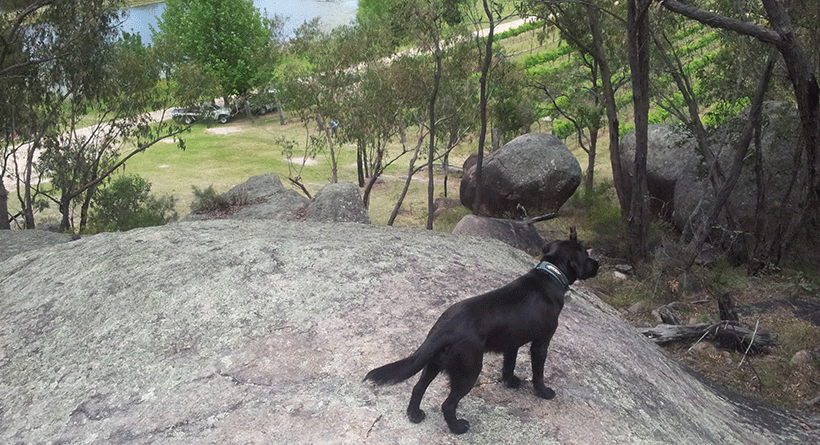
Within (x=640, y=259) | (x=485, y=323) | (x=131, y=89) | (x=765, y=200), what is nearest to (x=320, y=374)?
(x=485, y=323)

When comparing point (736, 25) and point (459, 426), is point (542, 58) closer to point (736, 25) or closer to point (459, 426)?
point (736, 25)

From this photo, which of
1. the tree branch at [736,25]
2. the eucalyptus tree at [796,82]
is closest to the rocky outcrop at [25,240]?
the tree branch at [736,25]

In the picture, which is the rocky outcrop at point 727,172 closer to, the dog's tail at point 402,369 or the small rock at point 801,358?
the small rock at point 801,358

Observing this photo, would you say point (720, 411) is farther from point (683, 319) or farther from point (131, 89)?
point (131, 89)

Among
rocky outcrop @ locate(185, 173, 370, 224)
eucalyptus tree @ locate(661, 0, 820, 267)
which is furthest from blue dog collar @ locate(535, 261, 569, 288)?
rocky outcrop @ locate(185, 173, 370, 224)

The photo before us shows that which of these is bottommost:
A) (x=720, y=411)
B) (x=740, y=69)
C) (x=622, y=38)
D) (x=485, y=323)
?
(x=720, y=411)

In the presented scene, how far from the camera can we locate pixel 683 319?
13.2 m

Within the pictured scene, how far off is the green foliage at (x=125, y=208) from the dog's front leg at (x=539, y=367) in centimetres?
2295

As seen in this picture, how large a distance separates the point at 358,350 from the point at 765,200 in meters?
15.0

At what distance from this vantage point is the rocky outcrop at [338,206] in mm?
23984

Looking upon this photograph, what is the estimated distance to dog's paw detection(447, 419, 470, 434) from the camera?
464 cm

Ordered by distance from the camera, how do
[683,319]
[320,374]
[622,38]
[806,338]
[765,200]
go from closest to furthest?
1. [320,374]
2. [806,338]
3. [683,319]
4. [765,200]
5. [622,38]

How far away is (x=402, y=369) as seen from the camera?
4383 mm

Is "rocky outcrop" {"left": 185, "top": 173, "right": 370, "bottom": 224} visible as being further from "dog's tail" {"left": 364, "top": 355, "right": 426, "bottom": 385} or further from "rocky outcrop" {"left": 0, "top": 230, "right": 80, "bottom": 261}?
"dog's tail" {"left": 364, "top": 355, "right": 426, "bottom": 385}
